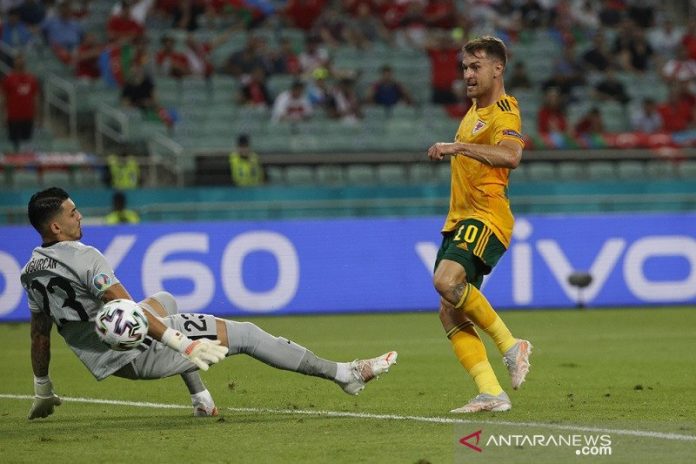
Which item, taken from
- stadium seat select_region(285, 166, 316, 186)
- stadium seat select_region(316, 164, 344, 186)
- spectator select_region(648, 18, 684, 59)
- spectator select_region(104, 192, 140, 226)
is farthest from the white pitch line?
spectator select_region(648, 18, 684, 59)

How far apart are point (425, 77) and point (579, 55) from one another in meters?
3.00

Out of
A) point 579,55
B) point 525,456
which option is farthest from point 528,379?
point 579,55

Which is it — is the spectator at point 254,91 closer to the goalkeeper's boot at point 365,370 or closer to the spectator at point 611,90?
the spectator at point 611,90

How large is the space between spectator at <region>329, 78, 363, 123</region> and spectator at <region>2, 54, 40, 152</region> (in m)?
4.65

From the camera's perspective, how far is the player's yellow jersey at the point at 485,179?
8438 mm

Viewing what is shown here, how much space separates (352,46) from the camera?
22.9 metres

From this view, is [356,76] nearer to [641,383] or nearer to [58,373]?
[58,373]

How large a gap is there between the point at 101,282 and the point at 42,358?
Result: 815mm

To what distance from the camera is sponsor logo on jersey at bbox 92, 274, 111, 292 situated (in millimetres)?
7754

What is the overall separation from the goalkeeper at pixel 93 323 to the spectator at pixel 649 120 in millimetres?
14772

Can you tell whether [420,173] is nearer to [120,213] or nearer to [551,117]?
[551,117]

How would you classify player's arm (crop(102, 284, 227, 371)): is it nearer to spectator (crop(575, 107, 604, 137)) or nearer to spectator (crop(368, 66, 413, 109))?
spectator (crop(368, 66, 413, 109))

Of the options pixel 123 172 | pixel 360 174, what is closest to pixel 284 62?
pixel 360 174

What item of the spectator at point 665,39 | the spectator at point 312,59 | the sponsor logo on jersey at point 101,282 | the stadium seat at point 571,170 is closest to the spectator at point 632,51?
the spectator at point 665,39
